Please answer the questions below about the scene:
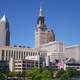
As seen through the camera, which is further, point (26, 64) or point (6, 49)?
point (6, 49)

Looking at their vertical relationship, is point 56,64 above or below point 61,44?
below

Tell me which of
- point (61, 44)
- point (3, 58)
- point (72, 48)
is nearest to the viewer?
point (3, 58)

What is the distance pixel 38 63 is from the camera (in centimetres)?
14150

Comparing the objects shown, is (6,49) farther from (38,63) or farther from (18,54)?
(38,63)

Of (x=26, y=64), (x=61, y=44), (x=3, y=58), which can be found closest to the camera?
(x=26, y=64)

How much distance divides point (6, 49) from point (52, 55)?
25413mm

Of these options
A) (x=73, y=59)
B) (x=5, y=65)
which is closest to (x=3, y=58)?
(x=5, y=65)

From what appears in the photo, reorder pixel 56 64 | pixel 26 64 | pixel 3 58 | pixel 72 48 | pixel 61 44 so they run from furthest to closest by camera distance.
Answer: pixel 61 44 → pixel 72 48 → pixel 3 58 → pixel 56 64 → pixel 26 64

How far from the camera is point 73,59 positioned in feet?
525

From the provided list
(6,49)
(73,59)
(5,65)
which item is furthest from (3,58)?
(73,59)

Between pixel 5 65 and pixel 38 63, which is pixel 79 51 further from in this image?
pixel 5 65

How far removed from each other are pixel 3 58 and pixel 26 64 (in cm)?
2600

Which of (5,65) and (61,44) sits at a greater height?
(61,44)

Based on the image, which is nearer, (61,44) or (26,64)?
(26,64)
